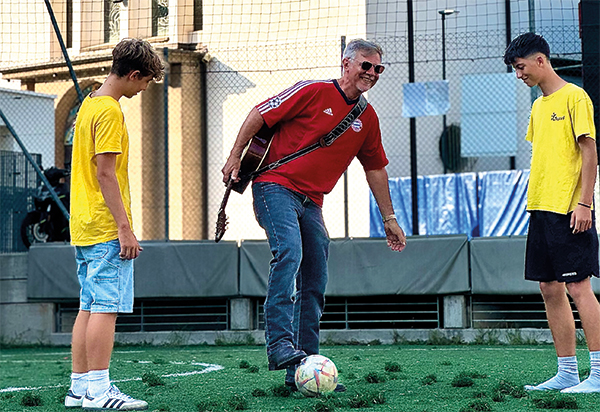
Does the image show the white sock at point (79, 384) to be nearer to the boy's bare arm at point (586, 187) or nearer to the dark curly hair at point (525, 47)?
the boy's bare arm at point (586, 187)

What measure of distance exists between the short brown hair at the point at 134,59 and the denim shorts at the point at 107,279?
0.87 metres

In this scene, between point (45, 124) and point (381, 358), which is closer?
point (381, 358)

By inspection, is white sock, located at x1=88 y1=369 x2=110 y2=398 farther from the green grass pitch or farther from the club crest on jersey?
the club crest on jersey

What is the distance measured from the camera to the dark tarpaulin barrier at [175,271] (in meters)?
10.6

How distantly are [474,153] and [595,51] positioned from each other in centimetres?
518

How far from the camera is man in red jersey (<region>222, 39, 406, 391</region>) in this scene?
5.15m

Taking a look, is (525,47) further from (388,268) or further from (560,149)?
(388,268)

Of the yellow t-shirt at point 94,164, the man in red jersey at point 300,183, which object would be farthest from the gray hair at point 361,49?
the yellow t-shirt at point 94,164

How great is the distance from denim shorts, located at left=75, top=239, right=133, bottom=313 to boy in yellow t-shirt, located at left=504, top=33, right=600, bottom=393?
2225 mm

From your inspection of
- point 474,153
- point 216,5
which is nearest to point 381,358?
point 474,153

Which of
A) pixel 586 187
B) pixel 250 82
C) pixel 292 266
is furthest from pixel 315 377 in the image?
pixel 250 82

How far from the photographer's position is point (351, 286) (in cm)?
1027

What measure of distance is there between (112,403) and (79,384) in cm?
32

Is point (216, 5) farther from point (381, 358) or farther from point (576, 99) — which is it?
point (576, 99)
